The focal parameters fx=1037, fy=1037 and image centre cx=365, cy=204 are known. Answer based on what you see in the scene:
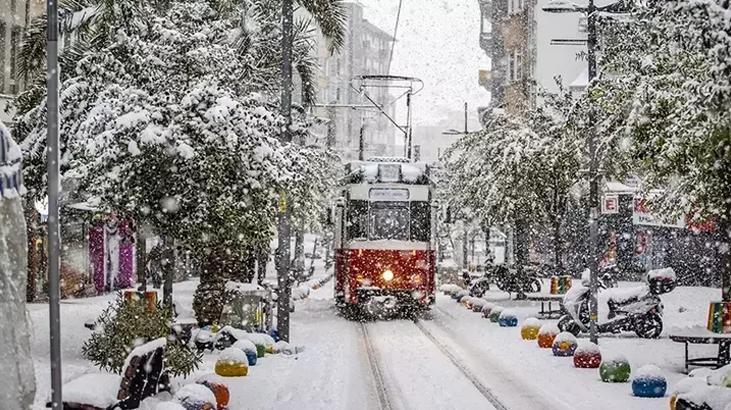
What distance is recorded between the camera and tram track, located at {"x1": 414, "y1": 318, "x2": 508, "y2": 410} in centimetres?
1344

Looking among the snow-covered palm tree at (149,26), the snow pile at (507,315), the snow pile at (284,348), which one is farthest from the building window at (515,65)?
the snow pile at (284,348)

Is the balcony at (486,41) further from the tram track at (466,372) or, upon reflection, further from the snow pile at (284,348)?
the snow pile at (284,348)

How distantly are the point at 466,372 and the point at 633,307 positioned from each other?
6656 millimetres

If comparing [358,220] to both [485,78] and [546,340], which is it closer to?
[546,340]

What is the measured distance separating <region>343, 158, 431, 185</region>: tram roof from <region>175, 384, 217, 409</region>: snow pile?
625 inches

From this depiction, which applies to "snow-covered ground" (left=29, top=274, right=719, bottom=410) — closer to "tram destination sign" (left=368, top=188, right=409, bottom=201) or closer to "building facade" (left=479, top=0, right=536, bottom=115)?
"tram destination sign" (left=368, top=188, right=409, bottom=201)

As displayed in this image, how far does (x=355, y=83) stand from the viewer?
400 feet

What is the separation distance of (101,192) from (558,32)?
4412cm

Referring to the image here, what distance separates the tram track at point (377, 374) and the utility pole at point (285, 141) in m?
1.77

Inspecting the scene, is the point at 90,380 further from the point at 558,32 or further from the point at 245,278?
the point at 558,32

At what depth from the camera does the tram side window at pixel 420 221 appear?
2682cm

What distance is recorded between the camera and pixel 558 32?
57.1 metres

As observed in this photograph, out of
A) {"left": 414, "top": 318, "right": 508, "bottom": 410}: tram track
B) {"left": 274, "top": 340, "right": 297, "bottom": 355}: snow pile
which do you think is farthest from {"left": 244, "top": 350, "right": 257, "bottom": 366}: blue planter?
{"left": 414, "top": 318, "right": 508, "bottom": 410}: tram track

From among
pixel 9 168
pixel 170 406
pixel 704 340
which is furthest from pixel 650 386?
pixel 9 168
